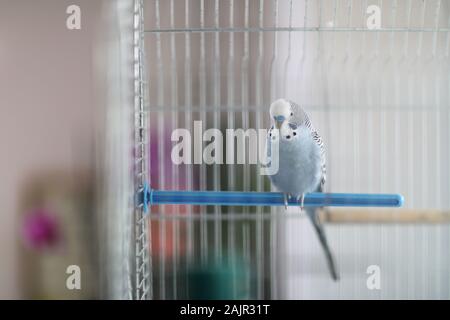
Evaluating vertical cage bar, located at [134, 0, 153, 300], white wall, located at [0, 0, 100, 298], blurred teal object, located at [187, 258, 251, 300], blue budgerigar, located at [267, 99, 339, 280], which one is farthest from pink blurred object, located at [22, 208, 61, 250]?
blue budgerigar, located at [267, 99, 339, 280]

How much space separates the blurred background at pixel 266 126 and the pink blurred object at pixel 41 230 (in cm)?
13

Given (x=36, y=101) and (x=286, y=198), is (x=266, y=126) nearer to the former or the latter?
(x=286, y=198)

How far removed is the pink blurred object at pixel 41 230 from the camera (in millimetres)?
1944

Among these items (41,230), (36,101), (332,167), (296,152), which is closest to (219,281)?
(332,167)

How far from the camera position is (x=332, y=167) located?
1.46 metres

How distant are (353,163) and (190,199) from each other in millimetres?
544

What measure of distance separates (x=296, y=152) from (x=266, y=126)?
166 millimetres

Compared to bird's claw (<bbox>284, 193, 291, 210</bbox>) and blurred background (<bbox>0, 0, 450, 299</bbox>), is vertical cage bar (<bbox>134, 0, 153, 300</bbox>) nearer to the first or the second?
blurred background (<bbox>0, 0, 450, 299</bbox>)

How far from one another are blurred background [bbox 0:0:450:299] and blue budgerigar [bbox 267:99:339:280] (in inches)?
6.3

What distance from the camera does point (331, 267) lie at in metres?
1.34

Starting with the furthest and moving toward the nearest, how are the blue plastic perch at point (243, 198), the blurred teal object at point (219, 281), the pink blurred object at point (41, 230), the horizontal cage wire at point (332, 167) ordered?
the pink blurred object at point (41, 230)
the blurred teal object at point (219, 281)
the horizontal cage wire at point (332, 167)
the blue plastic perch at point (243, 198)

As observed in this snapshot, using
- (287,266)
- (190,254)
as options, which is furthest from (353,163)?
(190,254)

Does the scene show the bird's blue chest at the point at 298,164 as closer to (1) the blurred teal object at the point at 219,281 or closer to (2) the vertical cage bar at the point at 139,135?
(2) the vertical cage bar at the point at 139,135

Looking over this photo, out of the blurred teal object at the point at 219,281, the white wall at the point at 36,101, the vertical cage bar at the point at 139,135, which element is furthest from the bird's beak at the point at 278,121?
the white wall at the point at 36,101
